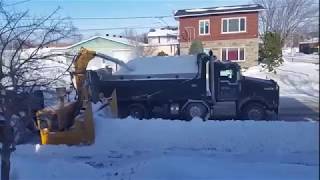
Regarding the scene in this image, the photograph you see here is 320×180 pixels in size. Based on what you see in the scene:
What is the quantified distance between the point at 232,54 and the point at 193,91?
23.7 meters

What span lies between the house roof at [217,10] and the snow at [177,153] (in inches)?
1063

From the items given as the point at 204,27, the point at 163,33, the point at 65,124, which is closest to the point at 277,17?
the point at 204,27

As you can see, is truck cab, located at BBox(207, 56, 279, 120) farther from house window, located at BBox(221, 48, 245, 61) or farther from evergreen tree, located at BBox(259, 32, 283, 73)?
house window, located at BBox(221, 48, 245, 61)

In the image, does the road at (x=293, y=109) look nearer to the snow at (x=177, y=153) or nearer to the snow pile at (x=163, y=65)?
the snow at (x=177, y=153)

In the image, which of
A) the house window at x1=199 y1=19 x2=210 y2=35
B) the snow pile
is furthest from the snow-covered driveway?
the house window at x1=199 y1=19 x2=210 y2=35

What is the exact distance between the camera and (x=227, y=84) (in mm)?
15234

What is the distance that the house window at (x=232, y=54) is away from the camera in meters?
37.9

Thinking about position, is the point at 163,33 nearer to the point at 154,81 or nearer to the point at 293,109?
the point at 293,109

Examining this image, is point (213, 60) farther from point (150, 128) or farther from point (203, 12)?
point (203, 12)

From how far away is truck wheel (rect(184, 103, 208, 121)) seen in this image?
1530cm

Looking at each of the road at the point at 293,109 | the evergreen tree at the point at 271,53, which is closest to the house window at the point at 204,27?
the evergreen tree at the point at 271,53

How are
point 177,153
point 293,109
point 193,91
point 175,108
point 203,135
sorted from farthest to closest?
point 293,109 < point 175,108 < point 193,91 < point 203,135 < point 177,153

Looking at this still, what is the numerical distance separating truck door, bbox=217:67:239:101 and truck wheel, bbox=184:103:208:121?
2.18 ft

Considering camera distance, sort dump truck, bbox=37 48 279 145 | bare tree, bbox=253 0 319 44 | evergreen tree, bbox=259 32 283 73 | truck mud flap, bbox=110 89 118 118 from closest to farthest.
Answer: truck mud flap, bbox=110 89 118 118
dump truck, bbox=37 48 279 145
evergreen tree, bbox=259 32 283 73
bare tree, bbox=253 0 319 44
